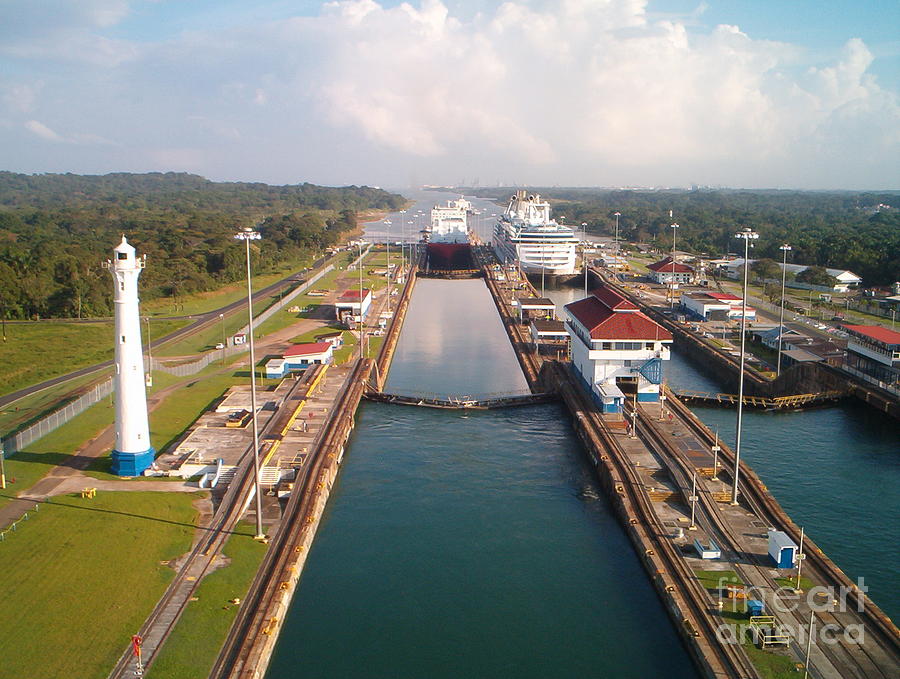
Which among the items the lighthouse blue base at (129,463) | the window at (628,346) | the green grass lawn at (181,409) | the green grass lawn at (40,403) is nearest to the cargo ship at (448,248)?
the green grass lawn at (181,409)

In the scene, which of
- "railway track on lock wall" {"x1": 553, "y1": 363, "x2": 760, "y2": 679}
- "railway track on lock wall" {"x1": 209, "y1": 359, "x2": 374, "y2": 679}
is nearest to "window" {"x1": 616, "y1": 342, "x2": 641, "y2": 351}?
"railway track on lock wall" {"x1": 553, "y1": 363, "x2": 760, "y2": 679}

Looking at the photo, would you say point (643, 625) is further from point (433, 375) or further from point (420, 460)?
point (433, 375)

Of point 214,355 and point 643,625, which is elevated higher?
point 214,355

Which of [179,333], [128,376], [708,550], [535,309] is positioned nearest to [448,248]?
[535,309]

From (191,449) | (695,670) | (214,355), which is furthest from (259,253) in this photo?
(695,670)

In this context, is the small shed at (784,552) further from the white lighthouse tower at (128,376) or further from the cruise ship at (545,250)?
the cruise ship at (545,250)

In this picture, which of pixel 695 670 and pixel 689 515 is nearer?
pixel 695 670
